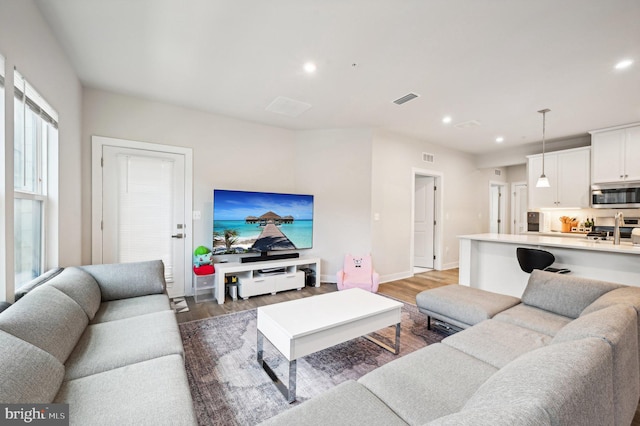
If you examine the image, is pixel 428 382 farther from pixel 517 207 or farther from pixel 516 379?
pixel 517 207

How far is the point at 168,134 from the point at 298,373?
10.9 ft

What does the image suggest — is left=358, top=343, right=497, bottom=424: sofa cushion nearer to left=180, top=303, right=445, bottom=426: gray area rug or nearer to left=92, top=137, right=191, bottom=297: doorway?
left=180, top=303, right=445, bottom=426: gray area rug

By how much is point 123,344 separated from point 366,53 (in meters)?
2.81

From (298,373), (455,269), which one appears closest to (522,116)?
(455,269)

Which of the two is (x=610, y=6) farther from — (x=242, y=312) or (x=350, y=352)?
(x=242, y=312)

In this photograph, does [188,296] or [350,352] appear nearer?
[350,352]

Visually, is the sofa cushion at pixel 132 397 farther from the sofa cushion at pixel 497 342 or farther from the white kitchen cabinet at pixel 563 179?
the white kitchen cabinet at pixel 563 179

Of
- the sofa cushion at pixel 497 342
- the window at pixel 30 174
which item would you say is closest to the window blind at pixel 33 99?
A: the window at pixel 30 174

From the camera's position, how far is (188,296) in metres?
3.71

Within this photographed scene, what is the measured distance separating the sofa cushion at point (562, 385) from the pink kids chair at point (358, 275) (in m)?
3.03

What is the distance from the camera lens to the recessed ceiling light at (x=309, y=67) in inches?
101

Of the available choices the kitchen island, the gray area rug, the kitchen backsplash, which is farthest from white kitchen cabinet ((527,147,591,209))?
the gray area rug

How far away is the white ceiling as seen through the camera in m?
1.88

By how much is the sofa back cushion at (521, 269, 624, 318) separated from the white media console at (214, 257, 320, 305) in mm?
2741
